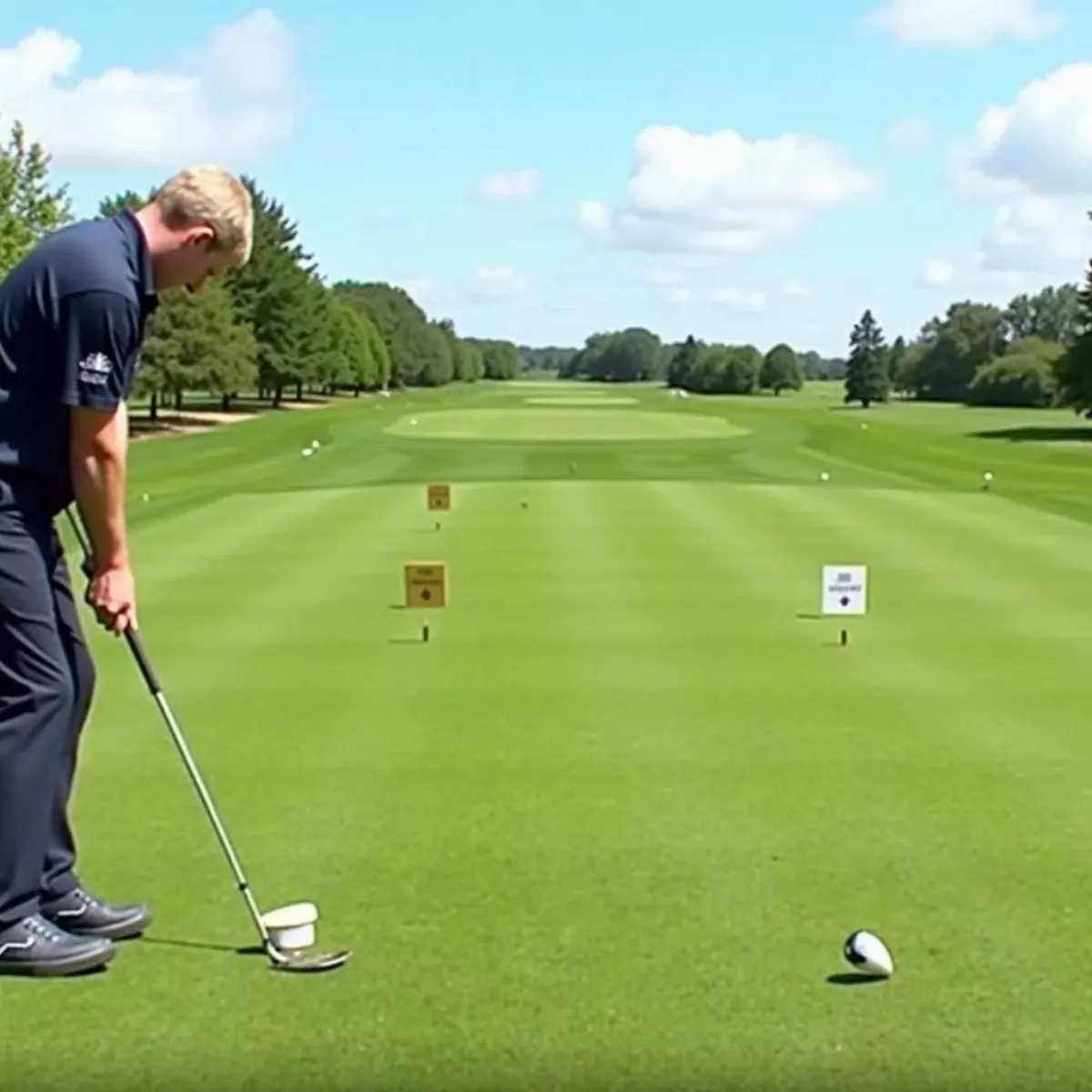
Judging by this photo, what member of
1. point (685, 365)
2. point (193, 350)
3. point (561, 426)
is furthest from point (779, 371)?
point (561, 426)

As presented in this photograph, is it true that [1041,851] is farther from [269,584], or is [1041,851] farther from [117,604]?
[269,584]

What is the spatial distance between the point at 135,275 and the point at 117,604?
34.7 inches

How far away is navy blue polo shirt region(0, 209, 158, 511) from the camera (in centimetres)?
455

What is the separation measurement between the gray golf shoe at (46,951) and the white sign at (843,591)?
20.7 feet

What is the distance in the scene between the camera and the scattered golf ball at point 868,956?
4574 millimetres

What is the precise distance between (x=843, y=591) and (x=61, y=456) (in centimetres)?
652

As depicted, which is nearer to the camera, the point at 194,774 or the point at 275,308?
the point at 194,774

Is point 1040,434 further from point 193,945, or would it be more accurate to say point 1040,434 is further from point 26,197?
point 193,945

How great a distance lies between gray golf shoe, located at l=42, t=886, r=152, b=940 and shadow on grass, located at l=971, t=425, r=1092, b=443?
57.4m

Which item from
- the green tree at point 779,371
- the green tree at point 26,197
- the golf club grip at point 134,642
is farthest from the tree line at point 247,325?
the green tree at point 779,371

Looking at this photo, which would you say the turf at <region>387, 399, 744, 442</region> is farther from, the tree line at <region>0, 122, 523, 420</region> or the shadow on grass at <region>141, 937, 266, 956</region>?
the shadow on grass at <region>141, 937, 266, 956</region>

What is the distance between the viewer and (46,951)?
470cm

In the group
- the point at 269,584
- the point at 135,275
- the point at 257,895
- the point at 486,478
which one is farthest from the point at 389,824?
the point at 486,478

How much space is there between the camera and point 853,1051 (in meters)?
4.10
